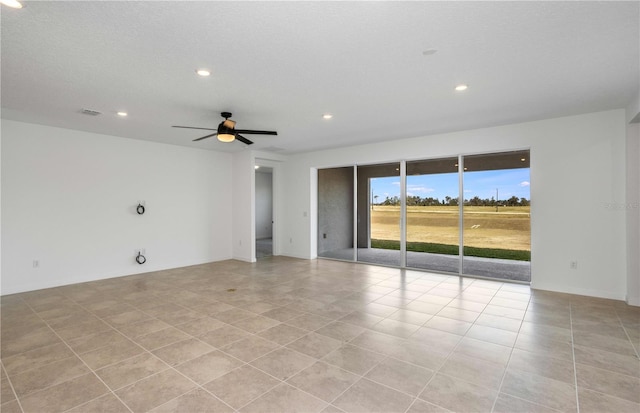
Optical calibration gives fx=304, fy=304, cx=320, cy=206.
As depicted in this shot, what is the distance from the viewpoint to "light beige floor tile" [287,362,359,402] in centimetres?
227

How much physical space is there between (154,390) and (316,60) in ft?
10.2

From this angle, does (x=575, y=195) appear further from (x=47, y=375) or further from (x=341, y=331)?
(x=47, y=375)

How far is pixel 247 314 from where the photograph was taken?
3912 mm

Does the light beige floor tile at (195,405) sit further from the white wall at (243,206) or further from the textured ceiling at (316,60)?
the white wall at (243,206)

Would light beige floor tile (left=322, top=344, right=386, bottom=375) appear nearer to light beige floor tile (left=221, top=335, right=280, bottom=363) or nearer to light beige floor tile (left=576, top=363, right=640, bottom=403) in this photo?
light beige floor tile (left=221, top=335, right=280, bottom=363)

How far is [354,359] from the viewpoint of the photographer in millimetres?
2756

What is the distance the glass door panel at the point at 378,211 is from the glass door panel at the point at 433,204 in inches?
12.8

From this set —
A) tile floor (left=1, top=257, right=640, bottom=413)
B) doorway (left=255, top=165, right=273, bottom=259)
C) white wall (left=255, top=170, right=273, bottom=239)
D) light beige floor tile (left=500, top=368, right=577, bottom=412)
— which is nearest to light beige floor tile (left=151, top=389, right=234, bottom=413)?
tile floor (left=1, top=257, right=640, bottom=413)

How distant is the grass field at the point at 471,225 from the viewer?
5.79 meters

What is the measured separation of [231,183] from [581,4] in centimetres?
732

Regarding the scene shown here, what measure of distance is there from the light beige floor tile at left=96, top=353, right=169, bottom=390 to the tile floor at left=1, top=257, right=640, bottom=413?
16 mm

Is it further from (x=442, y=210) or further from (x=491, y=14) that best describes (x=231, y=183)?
(x=491, y=14)

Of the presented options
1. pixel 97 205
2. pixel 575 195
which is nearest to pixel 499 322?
pixel 575 195

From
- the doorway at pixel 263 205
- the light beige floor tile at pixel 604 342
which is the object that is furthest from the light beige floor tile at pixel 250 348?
the doorway at pixel 263 205
